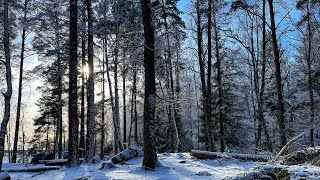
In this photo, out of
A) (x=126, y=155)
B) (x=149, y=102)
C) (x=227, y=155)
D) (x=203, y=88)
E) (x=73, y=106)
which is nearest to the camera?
(x=149, y=102)

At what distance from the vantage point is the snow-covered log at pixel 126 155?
468 inches

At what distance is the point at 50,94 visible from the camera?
31.1m

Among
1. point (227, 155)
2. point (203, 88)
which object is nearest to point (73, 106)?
point (227, 155)

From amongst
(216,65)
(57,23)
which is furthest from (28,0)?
(216,65)

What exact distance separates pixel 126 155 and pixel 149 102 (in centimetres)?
407

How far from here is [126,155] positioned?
1235cm

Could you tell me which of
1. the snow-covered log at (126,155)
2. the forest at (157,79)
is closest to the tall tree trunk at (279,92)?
the forest at (157,79)

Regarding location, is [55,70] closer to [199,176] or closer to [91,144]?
[91,144]

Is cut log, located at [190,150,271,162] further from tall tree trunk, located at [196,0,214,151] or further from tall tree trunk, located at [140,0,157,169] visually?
tall tree trunk, located at [196,0,214,151]

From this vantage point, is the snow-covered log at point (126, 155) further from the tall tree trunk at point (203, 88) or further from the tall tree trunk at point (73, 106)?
the tall tree trunk at point (203, 88)

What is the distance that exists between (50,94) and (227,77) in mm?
17874

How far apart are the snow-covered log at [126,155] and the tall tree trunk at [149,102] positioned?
306 centimetres

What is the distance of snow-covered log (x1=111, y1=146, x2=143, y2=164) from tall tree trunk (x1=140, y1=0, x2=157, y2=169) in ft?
10.1

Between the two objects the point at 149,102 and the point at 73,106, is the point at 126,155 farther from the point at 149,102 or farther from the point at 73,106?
the point at 149,102
